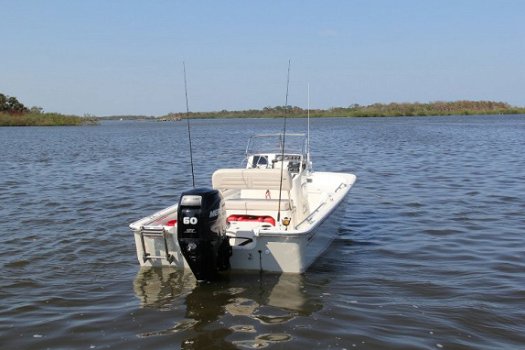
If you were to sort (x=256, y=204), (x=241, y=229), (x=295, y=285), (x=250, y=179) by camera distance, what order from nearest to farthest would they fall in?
(x=295, y=285)
(x=241, y=229)
(x=256, y=204)
(x=250, y=179)

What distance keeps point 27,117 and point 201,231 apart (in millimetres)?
72178

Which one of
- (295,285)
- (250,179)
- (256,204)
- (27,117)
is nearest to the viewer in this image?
(295,285)

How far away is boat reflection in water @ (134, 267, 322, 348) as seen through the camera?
17.7ft

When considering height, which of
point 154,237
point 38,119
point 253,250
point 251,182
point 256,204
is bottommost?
point 38,119

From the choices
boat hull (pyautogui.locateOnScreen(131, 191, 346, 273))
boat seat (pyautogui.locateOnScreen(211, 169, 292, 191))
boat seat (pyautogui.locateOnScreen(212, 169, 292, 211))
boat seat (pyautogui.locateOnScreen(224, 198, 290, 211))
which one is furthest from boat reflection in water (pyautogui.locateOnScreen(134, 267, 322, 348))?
boat seat (pyautogui.locateOnScreen(211, 169, 292, 191))

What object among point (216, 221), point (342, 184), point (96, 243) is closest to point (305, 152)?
point (342, 184)

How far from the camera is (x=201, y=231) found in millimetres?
6238

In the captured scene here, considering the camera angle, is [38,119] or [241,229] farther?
[38,119]

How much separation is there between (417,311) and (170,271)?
10.7 ft

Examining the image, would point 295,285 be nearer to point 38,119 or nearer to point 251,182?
point 251,182

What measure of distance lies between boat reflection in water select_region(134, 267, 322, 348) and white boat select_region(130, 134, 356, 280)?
21cm

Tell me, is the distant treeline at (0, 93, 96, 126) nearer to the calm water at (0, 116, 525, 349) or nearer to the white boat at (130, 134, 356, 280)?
the calm water at (0, 116, 525, 349)

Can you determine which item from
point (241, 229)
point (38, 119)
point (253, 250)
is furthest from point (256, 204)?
point (38, 119)

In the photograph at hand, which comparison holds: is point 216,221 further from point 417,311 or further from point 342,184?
point 342,184
